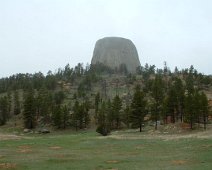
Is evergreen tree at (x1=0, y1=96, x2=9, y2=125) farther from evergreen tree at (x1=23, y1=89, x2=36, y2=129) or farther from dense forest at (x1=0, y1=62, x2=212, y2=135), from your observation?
evergreen tree at (x1=23, y1=89, x2=36, y2=129)

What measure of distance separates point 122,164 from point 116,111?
74648 millimetres

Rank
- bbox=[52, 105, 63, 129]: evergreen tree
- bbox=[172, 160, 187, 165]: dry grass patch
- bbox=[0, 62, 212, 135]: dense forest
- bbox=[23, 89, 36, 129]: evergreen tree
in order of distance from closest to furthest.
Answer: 1. bbox=[172, 160, 187, 165]: dry grass patch
2. bbox=[0, 62, 212, 135]: dense forest
3. bbox=[52, 105, 63, 129]: evergreen tree
4. bbox=[23, 89, 36, 129]: evergreen tree

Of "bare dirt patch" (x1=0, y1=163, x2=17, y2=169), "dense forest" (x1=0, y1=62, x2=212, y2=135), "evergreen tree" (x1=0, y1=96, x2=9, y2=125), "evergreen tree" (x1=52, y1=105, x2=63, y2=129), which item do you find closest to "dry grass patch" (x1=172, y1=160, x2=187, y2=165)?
"bare dirt patch" (x1=0, y1=163, x2=17, y2=169)

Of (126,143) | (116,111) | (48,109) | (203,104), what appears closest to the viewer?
(126,143)

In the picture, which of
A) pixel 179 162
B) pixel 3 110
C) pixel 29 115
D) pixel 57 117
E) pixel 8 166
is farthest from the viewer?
pixel 3 110

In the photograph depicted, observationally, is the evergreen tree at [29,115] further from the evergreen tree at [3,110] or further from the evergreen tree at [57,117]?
the evergreen tree at [3,110]

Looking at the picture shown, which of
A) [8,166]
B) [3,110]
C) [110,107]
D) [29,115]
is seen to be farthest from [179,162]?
[3,110]

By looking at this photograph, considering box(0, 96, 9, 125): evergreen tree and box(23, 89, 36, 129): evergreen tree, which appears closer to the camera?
box(23, 89, 36, 129): evergreen tree

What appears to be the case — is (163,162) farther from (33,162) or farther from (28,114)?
(28,114)

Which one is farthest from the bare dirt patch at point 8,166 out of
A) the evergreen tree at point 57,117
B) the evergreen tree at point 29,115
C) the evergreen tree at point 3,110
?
the evergreen tree at point 3,110

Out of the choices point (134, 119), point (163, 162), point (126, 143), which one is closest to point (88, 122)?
point (134, 119)

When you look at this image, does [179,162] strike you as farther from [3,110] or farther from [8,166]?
[3,110]

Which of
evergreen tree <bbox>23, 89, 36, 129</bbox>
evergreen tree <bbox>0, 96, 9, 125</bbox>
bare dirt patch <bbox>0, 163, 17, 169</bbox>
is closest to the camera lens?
bare dirt patch <bbox>0, 163, 17, 169</bbox>

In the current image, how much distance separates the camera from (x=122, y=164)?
33.0m
